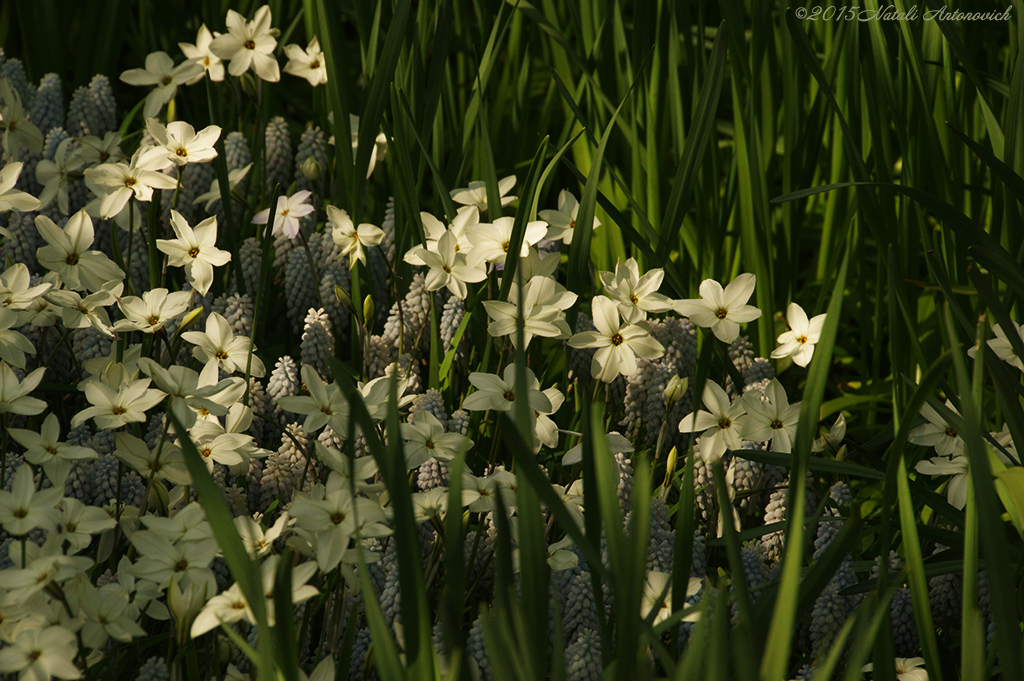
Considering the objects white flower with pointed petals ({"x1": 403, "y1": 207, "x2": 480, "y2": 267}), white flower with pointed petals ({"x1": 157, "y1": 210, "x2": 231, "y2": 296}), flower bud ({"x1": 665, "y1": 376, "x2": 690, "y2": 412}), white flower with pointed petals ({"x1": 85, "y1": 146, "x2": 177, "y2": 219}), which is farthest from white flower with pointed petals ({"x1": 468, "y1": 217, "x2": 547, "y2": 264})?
white flower with pointed petals ({"x1": 85, "y1": 146, "x2": 177, "y2": 219})

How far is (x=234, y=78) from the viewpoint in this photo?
2.82 m

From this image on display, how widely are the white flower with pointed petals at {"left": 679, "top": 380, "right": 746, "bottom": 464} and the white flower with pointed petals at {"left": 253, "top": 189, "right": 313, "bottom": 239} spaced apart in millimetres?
1079

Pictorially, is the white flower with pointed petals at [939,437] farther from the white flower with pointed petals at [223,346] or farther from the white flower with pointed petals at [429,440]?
the white flower with pointed petals at [223,346]

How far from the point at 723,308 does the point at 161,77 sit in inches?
68.8

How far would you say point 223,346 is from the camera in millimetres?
1784

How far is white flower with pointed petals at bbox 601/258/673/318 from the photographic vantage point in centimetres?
177

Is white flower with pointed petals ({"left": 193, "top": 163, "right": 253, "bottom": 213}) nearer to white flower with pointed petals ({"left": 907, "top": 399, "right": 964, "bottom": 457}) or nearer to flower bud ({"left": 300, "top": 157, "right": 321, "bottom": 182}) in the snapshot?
flower bud ({"left": 300, "top": 157, "right": 321, "bottom": 182})

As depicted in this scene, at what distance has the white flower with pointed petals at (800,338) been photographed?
1.90m

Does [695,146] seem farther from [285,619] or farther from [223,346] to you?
[285,619]

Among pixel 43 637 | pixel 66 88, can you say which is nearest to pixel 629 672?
pixel 43 637

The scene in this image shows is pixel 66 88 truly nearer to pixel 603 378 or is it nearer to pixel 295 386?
pixel 295 386

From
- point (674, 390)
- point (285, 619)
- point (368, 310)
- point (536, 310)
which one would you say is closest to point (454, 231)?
point (368, 310)

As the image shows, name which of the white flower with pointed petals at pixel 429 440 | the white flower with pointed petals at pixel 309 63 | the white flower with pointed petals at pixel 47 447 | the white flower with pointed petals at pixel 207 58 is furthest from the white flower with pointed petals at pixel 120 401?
the white flower with pointed petals at pixel 309 63

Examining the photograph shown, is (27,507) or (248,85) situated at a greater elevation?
(248,85)
